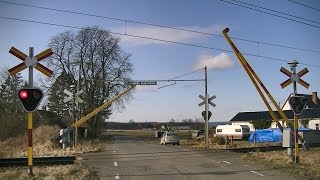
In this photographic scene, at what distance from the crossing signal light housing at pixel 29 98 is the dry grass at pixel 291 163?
356 inches

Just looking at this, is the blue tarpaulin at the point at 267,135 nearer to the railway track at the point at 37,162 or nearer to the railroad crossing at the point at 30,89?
the railway track at the point at 37,162

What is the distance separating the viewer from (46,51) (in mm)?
15094

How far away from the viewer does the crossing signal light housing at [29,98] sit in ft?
46.7

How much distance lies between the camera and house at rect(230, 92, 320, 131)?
7994 centimetres

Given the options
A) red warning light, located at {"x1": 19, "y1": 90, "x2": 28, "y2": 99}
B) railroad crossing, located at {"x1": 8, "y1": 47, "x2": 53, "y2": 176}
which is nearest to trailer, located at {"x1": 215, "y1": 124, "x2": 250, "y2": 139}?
railroad crossing, located at {"x1": 8, "y1": 47, "x2": 53, "y2": 176}

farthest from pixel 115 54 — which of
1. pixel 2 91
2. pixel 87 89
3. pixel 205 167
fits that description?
pixel 205 167

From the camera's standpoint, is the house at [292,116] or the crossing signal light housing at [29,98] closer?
the crossing signal light housing at [29,98]

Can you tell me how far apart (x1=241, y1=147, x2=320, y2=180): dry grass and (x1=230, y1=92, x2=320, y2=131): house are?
175 ft

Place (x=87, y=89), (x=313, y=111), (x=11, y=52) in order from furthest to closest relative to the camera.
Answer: (x=313, y=111) < (x=87, y=89) < (x=11, y=52)

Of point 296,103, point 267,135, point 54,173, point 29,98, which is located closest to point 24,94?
point 29,98

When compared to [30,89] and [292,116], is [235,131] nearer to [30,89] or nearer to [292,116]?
[292,116]

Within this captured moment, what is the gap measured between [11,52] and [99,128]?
194 feet

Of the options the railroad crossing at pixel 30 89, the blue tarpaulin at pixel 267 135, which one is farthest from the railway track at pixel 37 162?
the blue tarpaulin at pixel 267 135

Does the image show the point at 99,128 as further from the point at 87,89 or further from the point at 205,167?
the point at 205,167
